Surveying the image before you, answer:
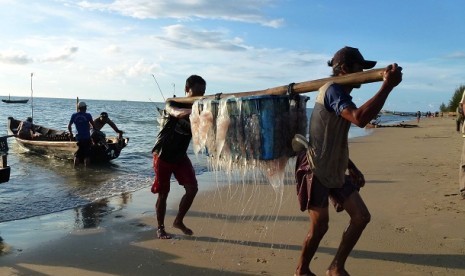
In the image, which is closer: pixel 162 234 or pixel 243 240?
pixel 243 240

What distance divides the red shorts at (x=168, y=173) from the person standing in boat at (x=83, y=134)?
8.43 metres

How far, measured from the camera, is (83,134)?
43.9ft

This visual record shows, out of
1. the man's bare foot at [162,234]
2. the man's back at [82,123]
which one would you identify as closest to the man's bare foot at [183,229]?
the man's bare foot at [162,234]

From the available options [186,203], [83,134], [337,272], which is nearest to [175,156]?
[186,203]

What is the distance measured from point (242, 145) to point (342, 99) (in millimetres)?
1056

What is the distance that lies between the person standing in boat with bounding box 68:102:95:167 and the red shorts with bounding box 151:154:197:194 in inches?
332

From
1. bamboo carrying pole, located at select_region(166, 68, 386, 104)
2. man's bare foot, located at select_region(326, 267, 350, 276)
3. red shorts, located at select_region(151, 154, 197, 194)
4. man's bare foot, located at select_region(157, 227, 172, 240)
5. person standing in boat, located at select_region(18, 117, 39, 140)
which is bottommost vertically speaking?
man's bare foot, located at select_region(157, 227, 172, 240)

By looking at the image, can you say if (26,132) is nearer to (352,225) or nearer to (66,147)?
(66,147)

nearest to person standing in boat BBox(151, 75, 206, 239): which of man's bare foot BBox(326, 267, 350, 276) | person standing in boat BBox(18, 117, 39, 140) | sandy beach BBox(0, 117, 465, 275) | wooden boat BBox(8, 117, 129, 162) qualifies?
sandy beach BBox(0, 117, 465, 275)

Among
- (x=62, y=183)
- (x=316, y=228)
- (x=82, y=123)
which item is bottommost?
(x=62, y=183)

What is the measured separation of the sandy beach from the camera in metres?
4.33

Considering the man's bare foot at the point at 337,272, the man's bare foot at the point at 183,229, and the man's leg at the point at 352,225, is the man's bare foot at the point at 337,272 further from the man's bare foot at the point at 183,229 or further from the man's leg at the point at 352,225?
the man's bare foot at the point at 183,229

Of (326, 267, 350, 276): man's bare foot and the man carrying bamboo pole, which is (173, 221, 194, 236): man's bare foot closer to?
the man carrying bamboo pole

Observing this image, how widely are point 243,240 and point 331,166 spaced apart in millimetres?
2103
